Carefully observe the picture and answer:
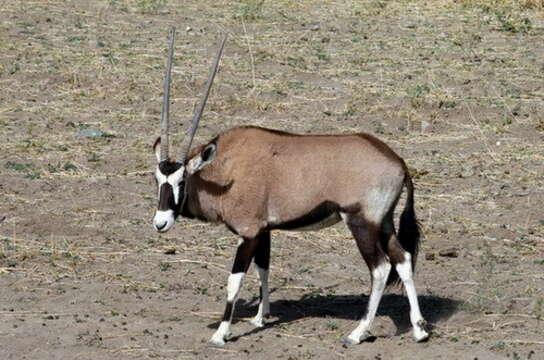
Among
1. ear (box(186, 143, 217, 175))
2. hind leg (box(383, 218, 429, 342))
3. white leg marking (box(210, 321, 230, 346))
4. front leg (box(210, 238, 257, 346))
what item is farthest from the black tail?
ear (box(186, 143, 217, 175))

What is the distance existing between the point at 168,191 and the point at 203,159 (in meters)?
0.34

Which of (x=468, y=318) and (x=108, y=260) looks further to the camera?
(x=108, y=260)

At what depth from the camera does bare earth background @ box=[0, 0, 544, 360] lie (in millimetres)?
Answer: 8617

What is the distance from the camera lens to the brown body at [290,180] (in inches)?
325

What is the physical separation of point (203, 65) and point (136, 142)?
303 centimetres

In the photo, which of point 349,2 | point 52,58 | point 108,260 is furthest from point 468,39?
point 108,260

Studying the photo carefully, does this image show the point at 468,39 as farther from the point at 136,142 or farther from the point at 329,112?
the point at 136,142

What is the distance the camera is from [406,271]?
8.42 meters

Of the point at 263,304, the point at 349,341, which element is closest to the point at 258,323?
the point at 263,304

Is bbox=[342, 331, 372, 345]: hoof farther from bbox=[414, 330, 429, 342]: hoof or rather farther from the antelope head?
the antelope head

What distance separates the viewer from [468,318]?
8844mm

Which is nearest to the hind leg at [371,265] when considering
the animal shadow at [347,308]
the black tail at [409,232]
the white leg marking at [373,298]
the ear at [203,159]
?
the white leg marking at [373,298]

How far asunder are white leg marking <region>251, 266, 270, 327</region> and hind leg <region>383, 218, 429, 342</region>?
0.96m

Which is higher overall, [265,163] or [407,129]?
[265,163]
